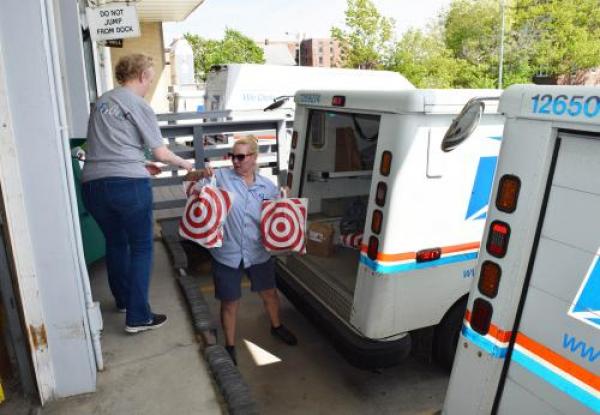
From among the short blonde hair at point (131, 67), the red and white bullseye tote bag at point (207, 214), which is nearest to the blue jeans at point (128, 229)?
the red and white bullseye tote bag at point (207, 214)

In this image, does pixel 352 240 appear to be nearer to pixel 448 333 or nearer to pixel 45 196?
pixel 448 333

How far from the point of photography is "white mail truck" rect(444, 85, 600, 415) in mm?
1664

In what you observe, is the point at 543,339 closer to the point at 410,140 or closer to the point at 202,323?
the point at 410,140

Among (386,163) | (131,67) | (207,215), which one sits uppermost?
(131,67)

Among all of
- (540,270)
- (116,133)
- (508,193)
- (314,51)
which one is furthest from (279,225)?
(314,51)

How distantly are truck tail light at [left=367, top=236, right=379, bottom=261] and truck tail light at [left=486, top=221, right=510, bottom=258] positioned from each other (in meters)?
Answer: 1.17

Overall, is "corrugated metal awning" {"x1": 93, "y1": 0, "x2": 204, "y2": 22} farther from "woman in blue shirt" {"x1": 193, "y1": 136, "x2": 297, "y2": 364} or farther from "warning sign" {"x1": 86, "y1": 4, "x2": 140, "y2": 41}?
"woman in blue shirt" {"x1": 193, "y1": 136, "x2": 297, "y2": 364}

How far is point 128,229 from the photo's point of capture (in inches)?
127

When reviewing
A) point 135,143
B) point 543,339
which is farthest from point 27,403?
point 543,339

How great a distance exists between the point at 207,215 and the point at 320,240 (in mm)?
1469

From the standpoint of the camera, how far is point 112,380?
2902 millimetres

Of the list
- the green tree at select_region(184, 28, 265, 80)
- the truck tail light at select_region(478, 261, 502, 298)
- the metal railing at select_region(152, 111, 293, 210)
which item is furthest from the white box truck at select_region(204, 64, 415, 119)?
the green tree at select_region(184, 28, 265, 80)

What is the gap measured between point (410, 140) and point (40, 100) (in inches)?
79.8

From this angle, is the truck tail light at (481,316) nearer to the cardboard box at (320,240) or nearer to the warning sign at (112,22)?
the cardboard box at (320,240)
